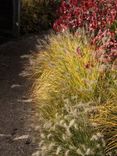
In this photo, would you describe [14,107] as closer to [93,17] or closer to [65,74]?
[65,74]

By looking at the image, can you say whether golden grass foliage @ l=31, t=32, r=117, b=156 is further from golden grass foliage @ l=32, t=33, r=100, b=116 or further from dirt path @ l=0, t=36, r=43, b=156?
dirt path @ l=0, t=36, r=43, b=156

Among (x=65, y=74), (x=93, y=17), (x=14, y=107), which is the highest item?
(x=93, y=17)

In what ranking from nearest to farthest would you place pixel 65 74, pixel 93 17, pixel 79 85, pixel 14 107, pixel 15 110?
pixel 79 85, pixel 65 74, pixel 15 110, pixel 14 107, pixel 93 17

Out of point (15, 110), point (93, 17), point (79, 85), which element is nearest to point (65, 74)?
point (79, 85)

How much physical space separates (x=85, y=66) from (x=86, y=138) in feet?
4.73

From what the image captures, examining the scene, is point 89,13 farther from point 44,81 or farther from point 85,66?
point 85,66

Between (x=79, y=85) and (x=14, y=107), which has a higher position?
(x=79, y=85)

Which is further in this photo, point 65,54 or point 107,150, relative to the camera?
point 65,54

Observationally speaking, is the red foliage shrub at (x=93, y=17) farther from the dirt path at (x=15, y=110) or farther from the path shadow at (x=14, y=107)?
the dirt path at (x=15, y=110)

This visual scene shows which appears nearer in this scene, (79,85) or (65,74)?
(79,85)

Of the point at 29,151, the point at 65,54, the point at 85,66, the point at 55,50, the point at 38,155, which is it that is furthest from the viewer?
the point at 55,50

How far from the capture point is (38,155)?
5.75m

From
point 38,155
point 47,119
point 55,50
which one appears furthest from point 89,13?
point 38,155

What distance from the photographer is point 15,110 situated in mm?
7574
